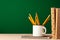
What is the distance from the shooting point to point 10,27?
1.74 metres

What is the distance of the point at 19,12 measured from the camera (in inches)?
68.6

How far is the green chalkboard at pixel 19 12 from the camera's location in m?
1.73

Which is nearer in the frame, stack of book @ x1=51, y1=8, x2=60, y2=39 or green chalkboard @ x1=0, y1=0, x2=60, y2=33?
stack of book @ x1=51, y1=8, x2=60, y2=39

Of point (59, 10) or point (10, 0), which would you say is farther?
point (10, 0)

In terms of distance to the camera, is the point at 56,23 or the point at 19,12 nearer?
Result: the point at 56,23

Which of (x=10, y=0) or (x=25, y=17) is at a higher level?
(x=10, y=0)

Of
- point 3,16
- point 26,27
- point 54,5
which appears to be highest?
point 54,5

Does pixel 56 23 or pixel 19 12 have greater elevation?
pixel 19 12

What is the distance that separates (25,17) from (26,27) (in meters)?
0.10

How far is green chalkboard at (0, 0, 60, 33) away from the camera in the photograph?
1.73 metres

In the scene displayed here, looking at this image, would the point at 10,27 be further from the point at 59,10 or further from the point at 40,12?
the point at 59,10

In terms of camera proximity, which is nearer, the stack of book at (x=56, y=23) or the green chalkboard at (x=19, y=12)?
the stack of book at (x=56, y=23)

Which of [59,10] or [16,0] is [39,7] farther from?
[59,10]

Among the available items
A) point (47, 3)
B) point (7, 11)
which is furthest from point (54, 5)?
point (7, 11)
